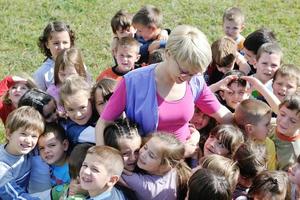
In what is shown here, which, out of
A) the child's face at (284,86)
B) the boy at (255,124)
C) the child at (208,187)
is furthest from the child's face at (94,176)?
the child's face at (284,86)

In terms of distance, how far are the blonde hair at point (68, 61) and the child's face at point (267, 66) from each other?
74.2 inches

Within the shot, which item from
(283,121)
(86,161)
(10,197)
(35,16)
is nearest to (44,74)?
(10,197)

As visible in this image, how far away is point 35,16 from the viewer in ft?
30.4

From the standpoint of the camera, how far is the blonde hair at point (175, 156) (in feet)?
13.0

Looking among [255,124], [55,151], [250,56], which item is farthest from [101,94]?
[250,56]

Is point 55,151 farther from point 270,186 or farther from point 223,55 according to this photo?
point 223,55

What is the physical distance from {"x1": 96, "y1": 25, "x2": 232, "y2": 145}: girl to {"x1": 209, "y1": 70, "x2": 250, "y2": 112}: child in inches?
30.5

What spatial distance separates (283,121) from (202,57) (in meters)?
1.39

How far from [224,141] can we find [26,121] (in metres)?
1.65

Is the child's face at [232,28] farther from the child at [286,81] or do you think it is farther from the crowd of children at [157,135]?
the child at [286,81]

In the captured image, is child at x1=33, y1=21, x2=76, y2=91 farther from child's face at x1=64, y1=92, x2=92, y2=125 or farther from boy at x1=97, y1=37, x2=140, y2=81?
child's face at x1=64, y1=92, x2=92, y2=125

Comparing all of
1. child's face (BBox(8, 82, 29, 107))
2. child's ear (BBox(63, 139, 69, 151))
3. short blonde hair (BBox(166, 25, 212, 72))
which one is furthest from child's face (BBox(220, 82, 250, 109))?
child's face (BBox(8, 82, 29, 107))

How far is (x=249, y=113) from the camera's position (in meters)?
4.59

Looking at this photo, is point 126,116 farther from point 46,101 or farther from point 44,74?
point 44,74
